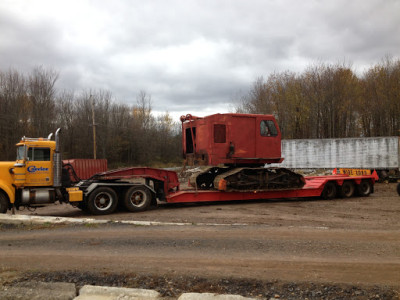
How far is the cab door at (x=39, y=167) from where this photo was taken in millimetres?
11562

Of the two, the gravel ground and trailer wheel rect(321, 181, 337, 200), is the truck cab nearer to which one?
the gravel ground

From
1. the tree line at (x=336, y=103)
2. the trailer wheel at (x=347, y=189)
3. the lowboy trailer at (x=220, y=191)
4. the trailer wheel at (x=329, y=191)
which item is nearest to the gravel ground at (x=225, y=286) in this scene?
the lowboy trailer at (x=220, y=191)

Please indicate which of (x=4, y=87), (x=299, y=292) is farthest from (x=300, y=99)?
(x=299, y=292)

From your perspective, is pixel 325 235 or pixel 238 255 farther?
pixel 325 235

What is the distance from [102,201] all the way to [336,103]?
33.2 meters

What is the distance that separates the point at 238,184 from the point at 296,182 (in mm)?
2804

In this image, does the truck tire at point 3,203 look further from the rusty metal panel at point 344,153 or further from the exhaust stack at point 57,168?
the rusty metal panel at point 344,153

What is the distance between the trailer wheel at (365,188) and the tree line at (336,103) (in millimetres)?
23514

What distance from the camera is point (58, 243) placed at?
24.9 feet

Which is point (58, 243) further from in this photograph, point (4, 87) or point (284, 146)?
point (4, 87)

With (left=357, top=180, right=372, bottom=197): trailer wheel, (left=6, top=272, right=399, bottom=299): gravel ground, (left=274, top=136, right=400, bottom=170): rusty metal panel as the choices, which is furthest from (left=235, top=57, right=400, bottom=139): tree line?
(left=6, top=272, right=399, bottom=299): gravel ground

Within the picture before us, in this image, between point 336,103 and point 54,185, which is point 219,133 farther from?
point 336,103

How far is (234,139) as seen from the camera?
45.3 ft

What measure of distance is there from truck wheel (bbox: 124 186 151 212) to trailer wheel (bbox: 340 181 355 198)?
8820 mm
